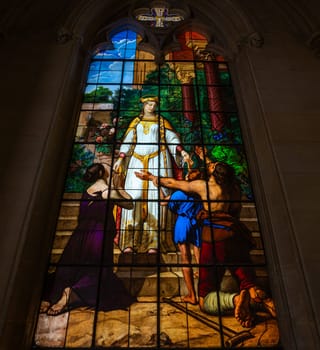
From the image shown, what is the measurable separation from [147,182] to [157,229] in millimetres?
742

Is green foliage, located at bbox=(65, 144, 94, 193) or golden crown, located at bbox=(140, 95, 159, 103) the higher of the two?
golden crown, located at bbox=(140, 95, 159, 103)

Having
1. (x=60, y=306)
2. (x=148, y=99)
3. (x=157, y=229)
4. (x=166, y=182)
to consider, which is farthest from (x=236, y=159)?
(x=60, y=306)

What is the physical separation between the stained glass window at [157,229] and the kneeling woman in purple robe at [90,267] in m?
0.01

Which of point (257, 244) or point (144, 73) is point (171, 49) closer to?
point (144, 73)

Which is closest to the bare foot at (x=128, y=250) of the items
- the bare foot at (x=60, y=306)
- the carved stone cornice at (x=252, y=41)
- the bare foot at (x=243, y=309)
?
the bare foot at (x=60, y=306)

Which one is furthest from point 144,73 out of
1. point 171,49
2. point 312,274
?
point 312,274

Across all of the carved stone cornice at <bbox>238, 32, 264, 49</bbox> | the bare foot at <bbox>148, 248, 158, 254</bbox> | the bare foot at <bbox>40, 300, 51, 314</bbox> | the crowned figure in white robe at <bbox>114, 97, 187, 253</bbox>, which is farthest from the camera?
the carved stone cornice at <bbox>238, 32, 264, 49</bbox>

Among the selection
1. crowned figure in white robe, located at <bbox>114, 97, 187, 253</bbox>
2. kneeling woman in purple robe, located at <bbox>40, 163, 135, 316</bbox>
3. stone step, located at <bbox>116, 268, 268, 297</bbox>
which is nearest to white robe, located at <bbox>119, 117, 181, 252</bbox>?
crowned figure in white robe, located at <bbox>114, 97, 187, 253</bbox>

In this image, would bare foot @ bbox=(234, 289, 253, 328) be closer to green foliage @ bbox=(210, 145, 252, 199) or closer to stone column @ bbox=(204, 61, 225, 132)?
green foliage @ bbox=(210, 145, 252, 199)

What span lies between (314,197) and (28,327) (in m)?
3.47

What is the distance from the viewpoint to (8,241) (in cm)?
407

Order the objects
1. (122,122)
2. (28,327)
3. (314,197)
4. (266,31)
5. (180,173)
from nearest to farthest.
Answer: (28,327), (314,197), (180,173), (122,122), (266,31)

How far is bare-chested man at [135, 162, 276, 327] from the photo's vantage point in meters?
4.25

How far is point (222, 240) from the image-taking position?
15.5 feet
